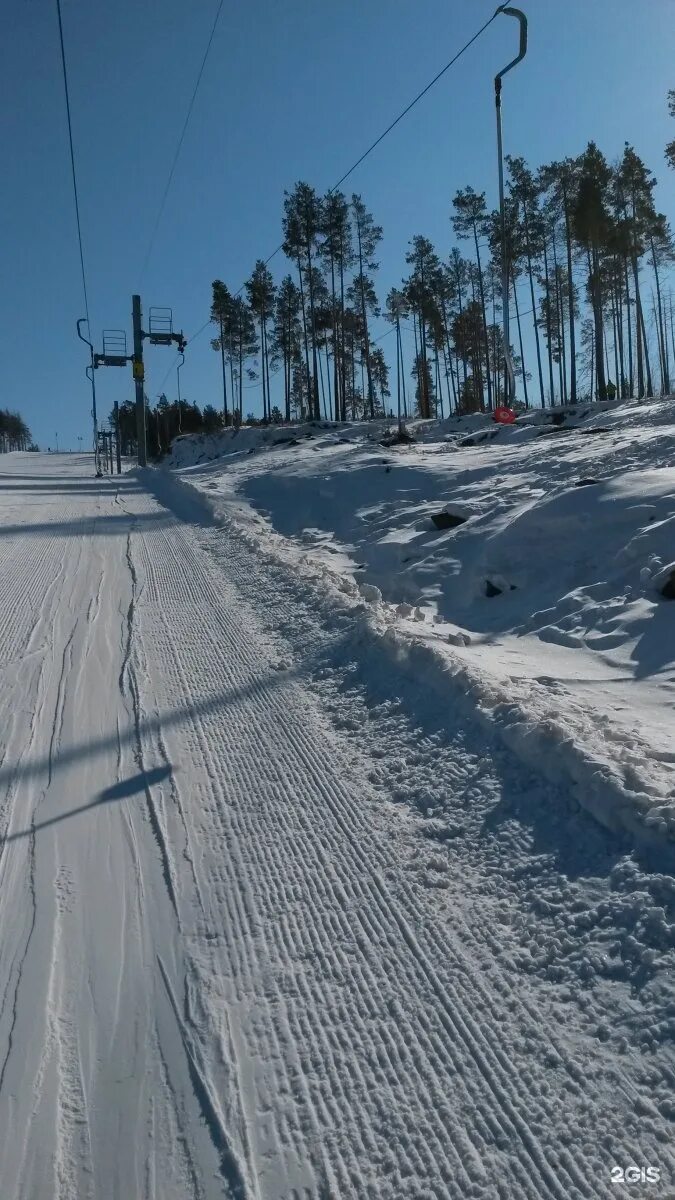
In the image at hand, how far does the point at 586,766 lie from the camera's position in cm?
405

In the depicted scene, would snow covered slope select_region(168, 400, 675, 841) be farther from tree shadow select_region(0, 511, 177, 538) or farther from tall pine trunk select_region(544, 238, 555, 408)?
tall pine trunk select_region(544, 238, 555, 408)

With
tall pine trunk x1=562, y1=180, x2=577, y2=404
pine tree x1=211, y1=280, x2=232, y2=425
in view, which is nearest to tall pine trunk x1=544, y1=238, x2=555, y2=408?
tall pine trunk x1=562, y1=180, x2=577, y2=404

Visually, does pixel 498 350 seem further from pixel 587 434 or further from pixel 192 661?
pixel 192 661

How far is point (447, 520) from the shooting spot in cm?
1095

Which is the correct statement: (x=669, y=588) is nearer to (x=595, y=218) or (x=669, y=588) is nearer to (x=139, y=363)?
(x=139, y=363)

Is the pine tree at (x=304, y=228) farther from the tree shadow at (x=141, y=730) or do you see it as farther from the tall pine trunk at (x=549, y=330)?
the tree shadow at (x=141, y=730)

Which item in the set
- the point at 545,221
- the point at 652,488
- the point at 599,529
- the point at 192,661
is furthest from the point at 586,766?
the point at 545,221

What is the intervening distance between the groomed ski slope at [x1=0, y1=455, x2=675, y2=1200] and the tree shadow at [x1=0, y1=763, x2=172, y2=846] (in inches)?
1.0

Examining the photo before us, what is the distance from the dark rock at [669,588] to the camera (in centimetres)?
680

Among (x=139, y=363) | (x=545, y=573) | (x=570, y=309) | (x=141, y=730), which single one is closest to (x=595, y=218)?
(x=570, y=309)

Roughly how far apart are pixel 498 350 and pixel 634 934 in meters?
51.8

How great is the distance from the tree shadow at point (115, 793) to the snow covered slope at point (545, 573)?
1980 mm

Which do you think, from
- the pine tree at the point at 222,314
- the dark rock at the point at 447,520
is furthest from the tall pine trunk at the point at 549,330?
the dark rock at the point at 447,520

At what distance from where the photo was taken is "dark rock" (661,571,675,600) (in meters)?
6.80
